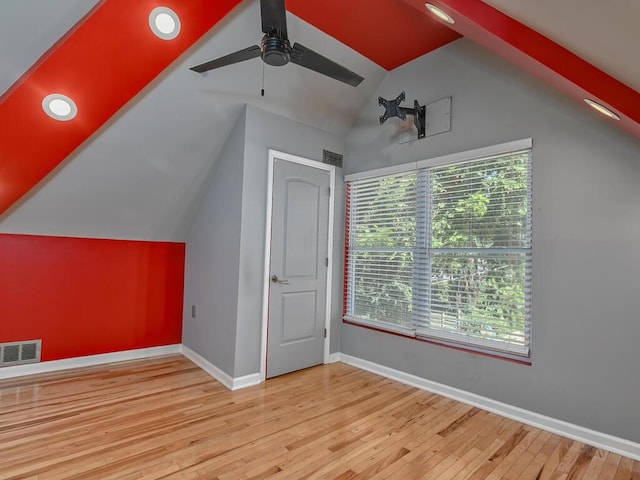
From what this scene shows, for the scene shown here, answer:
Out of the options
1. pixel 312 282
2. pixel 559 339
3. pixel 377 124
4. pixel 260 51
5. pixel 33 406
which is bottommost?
pixel 33 406

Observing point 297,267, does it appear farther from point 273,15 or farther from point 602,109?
point 602,109

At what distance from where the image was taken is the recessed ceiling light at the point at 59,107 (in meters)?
2.28

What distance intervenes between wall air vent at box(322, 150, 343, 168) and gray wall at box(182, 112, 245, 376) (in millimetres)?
945

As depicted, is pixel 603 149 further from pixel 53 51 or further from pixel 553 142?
pixel 53 51

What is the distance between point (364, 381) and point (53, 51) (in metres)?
3.37

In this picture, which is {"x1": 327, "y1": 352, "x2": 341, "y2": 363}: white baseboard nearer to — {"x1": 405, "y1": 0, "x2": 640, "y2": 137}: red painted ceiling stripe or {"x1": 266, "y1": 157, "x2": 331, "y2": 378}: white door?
{"x1": 266, "y1": 157, "x2": 331, "y2": 378}: white door

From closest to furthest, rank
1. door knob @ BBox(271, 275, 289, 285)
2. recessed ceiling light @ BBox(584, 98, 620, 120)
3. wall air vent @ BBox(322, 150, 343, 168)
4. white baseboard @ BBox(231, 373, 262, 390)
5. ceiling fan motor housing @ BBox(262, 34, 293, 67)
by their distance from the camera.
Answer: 1. ceiling fan motor housing @ BBox(262, 34, 293, 67)
2. recessed ceiling light @ BBox(584, 98, 620, 120)
3. white baseboard @ BBox(231, 373, 262, 390)
4. door knob @ BBox(271, 275, 289, 285)
5. wall air vent @ BBox(322, 150, 343, 168)

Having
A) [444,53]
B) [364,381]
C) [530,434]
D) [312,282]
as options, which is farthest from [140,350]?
[444,53]

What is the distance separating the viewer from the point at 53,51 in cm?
208

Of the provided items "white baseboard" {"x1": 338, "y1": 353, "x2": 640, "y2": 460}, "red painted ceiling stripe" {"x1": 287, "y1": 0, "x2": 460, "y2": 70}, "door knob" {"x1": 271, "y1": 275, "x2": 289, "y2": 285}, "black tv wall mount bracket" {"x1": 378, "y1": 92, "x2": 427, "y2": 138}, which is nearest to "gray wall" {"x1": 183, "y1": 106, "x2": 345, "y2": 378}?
"door knob" {"x1": 271, "y1": 275, "x2": 289, "y2": 285}

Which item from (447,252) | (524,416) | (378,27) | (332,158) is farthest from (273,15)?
(524,416)

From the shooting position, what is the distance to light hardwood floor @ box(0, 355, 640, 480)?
1992 millimetres

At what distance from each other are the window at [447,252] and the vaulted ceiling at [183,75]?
33.9 inches

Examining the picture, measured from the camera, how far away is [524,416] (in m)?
2.59
